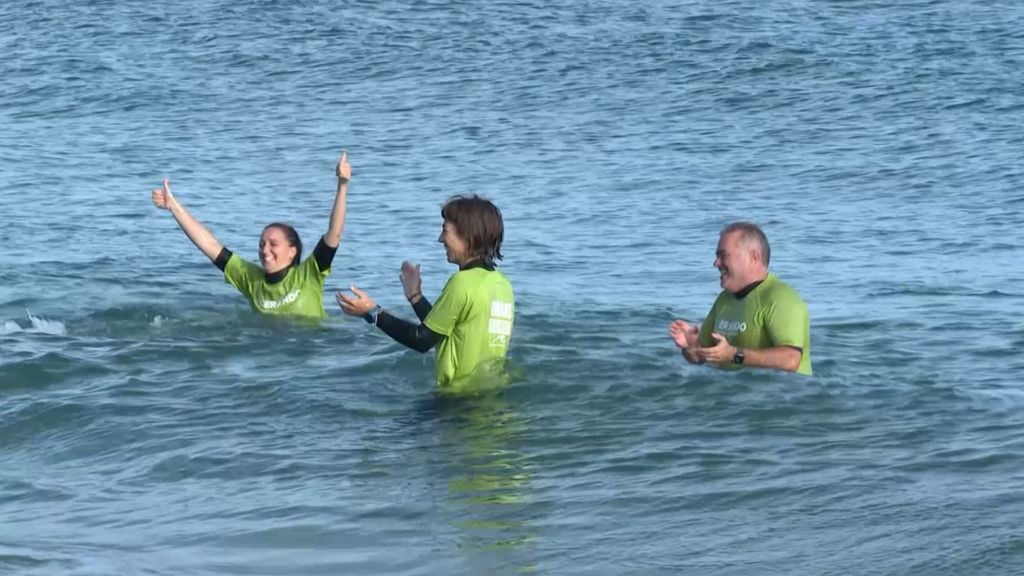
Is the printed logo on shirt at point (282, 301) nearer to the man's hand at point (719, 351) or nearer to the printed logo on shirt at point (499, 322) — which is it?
the printed logo on shirt at point (499, 322)

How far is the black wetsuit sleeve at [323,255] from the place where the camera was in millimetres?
12281

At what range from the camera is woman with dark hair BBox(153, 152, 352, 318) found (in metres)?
12.4

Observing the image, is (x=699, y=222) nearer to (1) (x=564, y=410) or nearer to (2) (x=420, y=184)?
(2) (x=420, y=184)

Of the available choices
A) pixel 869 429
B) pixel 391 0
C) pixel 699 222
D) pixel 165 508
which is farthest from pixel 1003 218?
pixel 391 0

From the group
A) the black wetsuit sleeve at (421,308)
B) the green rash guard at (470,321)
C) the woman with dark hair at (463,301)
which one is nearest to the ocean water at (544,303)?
the green rash guard at (470,321)

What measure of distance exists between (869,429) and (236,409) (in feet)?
13.1

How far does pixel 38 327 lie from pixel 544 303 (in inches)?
171

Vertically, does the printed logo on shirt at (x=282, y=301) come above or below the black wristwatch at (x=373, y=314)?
below

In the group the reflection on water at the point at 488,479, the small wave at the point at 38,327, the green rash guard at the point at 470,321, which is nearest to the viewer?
the reflection on water at the point at 488,479

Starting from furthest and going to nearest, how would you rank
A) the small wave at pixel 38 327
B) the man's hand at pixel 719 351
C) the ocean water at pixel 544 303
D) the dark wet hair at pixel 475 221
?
the small wave at pixel 38 327 → the dark wet hair at pixel 475 221 → the man's hand at pixel 719 351 → the ocean water at pixel 544 303

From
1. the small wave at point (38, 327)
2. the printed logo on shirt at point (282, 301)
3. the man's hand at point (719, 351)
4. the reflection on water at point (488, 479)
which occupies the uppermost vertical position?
the man's hand at point (719, 351)

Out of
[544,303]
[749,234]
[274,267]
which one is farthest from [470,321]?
[544,303]

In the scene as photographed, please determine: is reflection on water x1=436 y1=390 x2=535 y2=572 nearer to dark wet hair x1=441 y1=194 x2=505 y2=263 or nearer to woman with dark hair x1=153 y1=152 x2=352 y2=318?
dark wet hair x1=441 y1=194 x2=505 y2=263

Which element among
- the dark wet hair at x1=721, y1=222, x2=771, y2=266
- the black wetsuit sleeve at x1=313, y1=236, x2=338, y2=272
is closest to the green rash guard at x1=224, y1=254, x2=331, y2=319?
the black wetsuit sleeve at x1=313, y1=236, x2=338, y2=272
